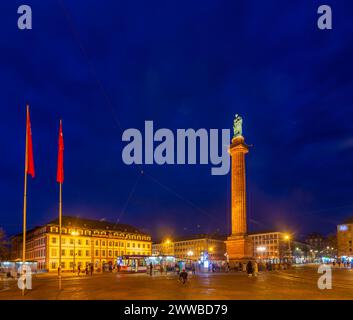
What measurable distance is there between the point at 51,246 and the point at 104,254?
20.5 metres

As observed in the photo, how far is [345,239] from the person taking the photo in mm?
119375

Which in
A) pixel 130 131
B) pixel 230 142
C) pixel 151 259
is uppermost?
pixel 230 142

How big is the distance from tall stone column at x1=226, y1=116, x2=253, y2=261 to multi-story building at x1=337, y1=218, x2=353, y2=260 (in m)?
72.8

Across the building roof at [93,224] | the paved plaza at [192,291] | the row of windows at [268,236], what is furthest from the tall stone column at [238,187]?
the row of windows at [268,236]

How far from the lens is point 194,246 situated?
163 meters

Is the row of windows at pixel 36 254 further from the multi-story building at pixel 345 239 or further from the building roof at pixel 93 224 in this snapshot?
the multi-story building at pixel 345 239

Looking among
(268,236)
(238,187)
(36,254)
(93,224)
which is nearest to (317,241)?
(268,236)

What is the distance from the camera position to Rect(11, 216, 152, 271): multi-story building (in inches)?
3401

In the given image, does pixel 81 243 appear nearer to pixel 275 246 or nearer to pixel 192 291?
pixel 192 291

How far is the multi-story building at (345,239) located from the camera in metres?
118
